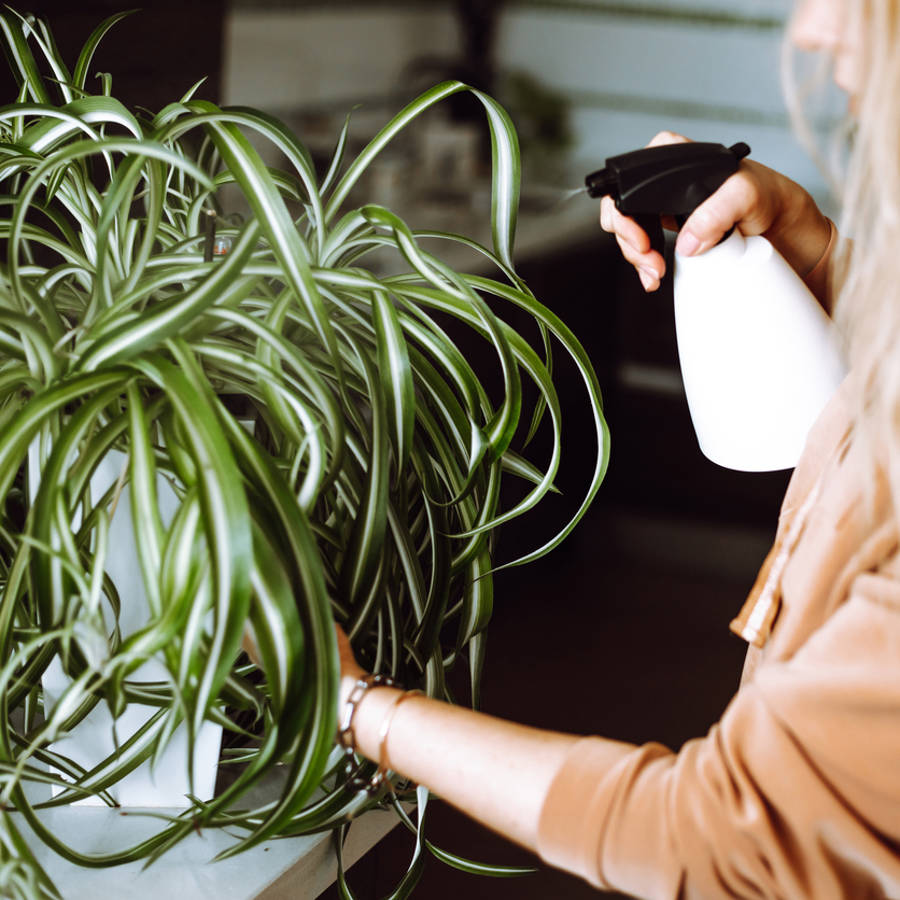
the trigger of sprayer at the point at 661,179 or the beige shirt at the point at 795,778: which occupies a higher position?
the trigger of sprayer at the point at 661,179

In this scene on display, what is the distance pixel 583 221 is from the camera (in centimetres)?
356

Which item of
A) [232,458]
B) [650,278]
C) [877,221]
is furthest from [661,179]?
[232,458]

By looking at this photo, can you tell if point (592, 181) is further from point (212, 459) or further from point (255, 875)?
point (255, 875)

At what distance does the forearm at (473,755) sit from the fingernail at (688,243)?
1.27ft

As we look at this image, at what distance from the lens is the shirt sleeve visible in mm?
625

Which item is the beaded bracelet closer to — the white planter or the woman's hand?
the white planter

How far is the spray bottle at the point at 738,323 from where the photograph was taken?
0.85 meters

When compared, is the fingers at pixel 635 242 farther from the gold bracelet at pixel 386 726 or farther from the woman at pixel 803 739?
the gold bracelet at pixel 386 726

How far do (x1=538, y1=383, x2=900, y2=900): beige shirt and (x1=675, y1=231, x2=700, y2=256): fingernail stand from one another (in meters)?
0.23

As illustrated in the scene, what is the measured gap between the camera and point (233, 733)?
96 centimetres

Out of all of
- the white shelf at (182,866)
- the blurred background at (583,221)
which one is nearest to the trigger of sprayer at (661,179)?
the white shelf at (182,866)

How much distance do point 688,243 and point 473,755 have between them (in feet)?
1.39

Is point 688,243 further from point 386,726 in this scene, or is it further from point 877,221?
point 386,726

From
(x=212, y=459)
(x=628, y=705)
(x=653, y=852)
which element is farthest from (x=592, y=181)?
(x=628, y=705)
